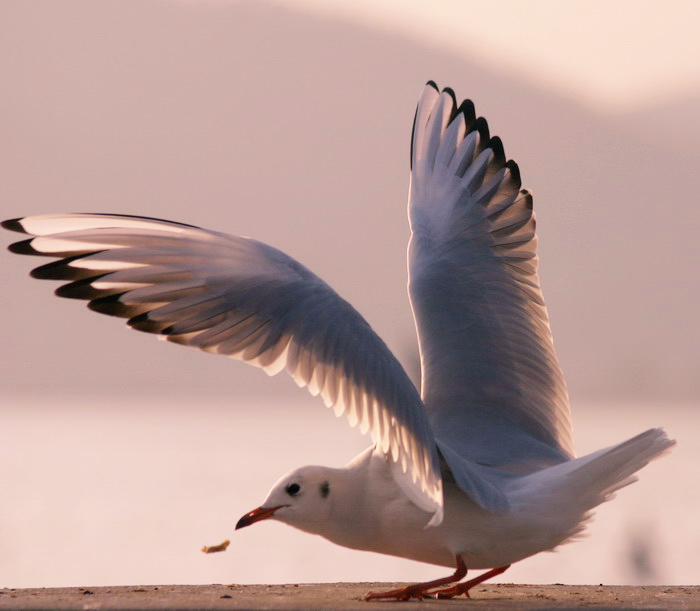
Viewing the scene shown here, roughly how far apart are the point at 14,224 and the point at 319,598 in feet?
6.21

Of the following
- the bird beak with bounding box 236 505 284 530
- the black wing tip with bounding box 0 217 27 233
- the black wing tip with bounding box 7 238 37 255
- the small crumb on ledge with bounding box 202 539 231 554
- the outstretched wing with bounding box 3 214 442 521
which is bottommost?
the small crumb on ledge with bounding box 202 539 231 554

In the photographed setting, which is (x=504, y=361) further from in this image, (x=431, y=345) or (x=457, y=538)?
(x=457, y=538)

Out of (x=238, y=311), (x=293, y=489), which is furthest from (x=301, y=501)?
(x=238, y=311)

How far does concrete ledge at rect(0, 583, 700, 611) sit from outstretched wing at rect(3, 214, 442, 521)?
50cm

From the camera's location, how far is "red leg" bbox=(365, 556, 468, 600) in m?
5.59

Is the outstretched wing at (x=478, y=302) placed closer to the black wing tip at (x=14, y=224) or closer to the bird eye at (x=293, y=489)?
the bird eye at (x=293, y=489)

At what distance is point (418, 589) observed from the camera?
18.5ft

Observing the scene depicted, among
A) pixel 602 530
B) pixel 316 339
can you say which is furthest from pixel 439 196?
pixel 602 530

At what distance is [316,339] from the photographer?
5.51 meters

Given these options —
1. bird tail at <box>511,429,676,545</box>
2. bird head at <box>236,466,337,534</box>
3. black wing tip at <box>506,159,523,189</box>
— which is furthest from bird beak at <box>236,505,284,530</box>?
black wing tip at <box>506,159,523,189</box>

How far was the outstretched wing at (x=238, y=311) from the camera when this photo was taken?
5.49m

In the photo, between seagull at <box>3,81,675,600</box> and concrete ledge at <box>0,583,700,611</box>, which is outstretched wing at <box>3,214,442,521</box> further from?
concrete ledge at <box>0,583,700,611</box>

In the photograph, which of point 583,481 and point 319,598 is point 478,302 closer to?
point 583,481

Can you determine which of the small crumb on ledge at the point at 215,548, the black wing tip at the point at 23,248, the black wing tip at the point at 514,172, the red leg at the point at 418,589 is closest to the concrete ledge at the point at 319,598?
the red leg at the point at 418,589
